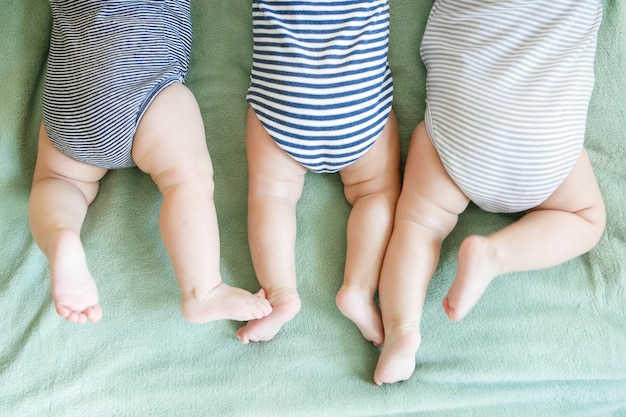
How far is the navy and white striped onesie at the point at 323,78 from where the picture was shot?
107cm

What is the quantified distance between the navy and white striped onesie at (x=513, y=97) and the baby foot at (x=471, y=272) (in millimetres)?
114


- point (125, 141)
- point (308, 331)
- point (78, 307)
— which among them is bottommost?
point (308, 331)

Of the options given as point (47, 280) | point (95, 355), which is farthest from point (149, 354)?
point (47, 280)

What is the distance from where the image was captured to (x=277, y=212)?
1118mm

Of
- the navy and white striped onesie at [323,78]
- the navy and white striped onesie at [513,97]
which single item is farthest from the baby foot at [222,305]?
the navy and white striped onesie at [513,97]

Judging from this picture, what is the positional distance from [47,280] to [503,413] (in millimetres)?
869

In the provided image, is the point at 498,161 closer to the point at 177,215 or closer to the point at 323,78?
the point at 323,78

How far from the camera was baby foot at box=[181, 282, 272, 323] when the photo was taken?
1051mm

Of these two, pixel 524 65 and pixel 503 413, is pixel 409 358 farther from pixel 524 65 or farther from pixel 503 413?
pixel 524 65

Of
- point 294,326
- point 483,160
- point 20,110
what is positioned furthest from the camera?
point 20,110

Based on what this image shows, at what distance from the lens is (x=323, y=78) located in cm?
107

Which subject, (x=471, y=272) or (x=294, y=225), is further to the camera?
(x=294, y=225)

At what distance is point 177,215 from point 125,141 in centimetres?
17

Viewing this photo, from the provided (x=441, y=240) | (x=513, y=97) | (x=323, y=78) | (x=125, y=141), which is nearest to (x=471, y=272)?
(x=441, y=240)
